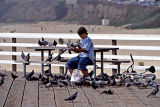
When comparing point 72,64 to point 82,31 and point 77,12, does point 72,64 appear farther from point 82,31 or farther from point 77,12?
point 77,12

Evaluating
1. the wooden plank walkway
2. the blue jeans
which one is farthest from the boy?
Result: the wooden plank walkway

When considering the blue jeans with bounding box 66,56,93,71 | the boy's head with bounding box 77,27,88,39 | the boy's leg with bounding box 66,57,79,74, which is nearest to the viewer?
the boy's head with bounding box 77,27,88,39

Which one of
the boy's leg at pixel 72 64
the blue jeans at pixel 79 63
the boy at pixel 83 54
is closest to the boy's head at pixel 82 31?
the boy at pixel 83 54

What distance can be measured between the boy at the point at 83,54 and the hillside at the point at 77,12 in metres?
68.2

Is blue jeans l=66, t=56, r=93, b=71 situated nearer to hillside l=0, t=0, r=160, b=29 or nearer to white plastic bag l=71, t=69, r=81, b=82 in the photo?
white plastic bag l=71, t=69, r=81, b=82

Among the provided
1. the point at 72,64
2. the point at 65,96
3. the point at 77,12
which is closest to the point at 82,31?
the point at 72,64

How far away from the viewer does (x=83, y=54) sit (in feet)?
40.0

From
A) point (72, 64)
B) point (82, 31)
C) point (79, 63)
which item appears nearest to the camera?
point (82, 31)

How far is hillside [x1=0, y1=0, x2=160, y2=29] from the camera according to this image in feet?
302

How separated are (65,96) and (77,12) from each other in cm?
9208

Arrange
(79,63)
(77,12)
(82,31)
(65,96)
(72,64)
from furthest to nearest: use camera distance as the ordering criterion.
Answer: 1. (77,12)
2. (72,64)
3. (79,63)
4. (82,31)
5. (65,96)

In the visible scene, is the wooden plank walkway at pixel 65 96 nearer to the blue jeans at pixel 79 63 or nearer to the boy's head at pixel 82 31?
the blue jeans at pixel 79 63

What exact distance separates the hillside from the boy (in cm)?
6822

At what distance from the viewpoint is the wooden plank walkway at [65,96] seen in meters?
9.85
